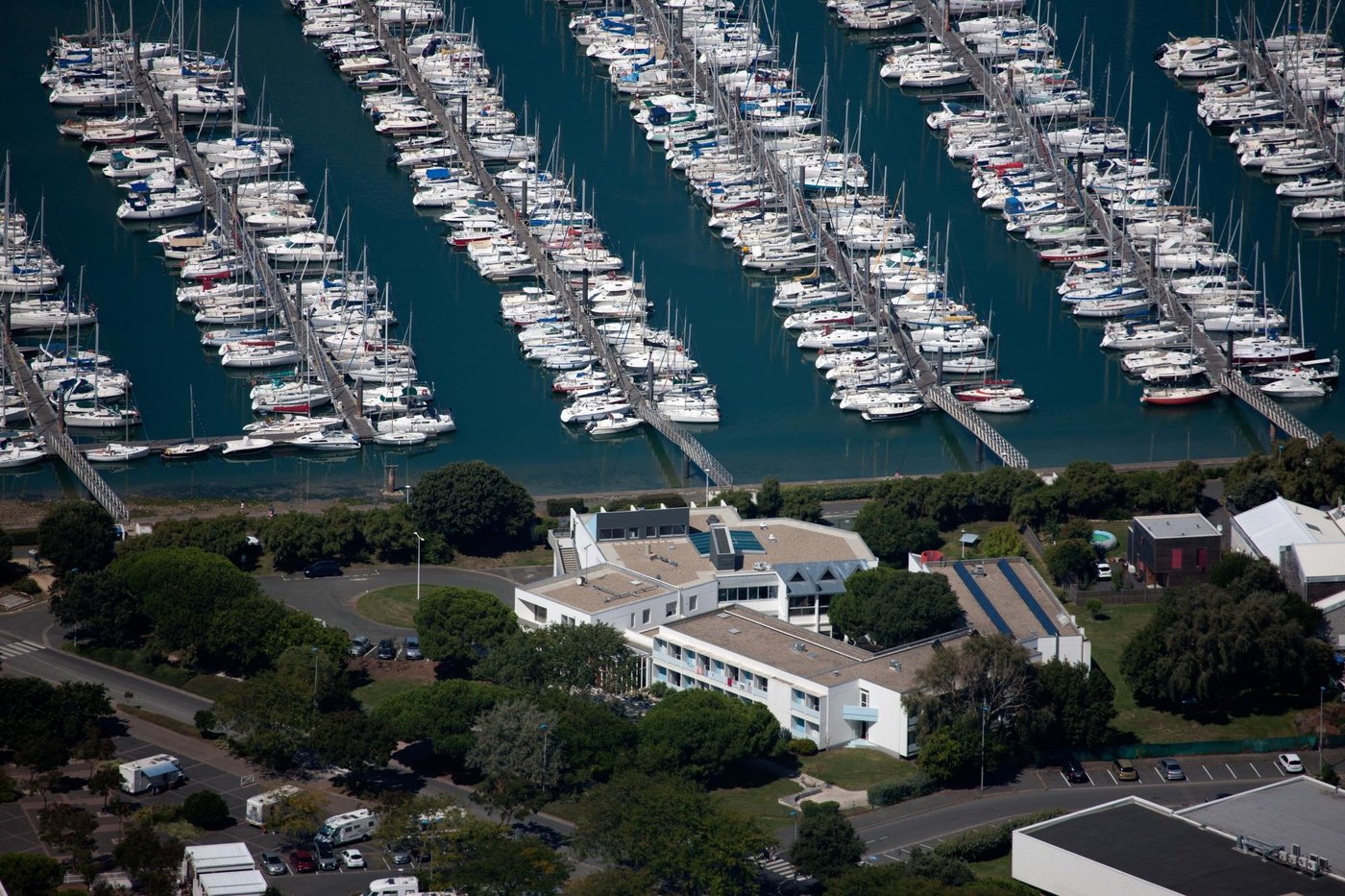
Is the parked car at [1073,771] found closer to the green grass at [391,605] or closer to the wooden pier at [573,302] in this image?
the green grass at [391,605]

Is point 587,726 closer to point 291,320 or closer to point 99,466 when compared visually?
point 99,466

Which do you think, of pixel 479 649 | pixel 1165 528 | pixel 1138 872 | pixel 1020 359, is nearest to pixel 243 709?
pixel 479 649

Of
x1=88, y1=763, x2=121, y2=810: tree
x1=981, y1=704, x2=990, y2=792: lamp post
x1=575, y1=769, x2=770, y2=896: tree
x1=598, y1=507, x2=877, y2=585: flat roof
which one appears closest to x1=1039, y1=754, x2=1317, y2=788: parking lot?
x1=981, y1=704, x2=990, y2=792: lamp post

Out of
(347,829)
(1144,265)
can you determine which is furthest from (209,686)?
(1144,265)

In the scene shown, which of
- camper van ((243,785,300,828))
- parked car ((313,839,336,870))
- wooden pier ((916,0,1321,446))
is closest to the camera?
parked car ((313,839,336,870))

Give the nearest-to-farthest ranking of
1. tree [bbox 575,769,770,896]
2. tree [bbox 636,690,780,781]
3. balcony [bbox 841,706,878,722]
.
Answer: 1. tree [bbox 575,769,770,896]
2. tree [bbox 636,690,780,781]
3. balcony [bbox 841,706,878,722]

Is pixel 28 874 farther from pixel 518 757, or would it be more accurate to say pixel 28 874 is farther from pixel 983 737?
pixel 983 737

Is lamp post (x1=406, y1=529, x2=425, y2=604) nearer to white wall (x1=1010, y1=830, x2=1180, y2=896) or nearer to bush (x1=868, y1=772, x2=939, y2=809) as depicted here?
bush (x1=868, y1=772, x2=939, y2=809)
